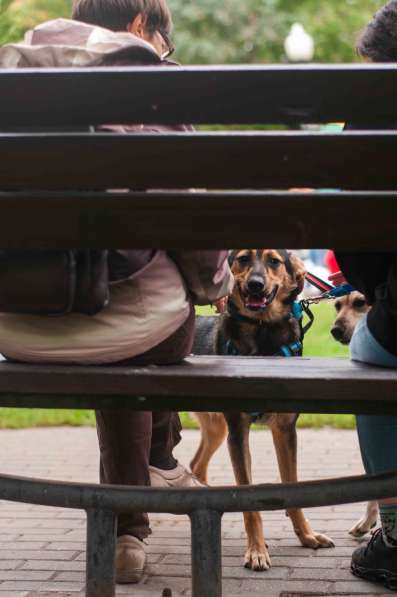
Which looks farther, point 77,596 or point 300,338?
point 300,338

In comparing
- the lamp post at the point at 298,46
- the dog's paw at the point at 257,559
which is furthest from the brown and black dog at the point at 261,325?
the lamp post at the point at 298,46

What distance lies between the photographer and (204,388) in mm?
2766

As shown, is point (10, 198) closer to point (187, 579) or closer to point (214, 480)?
point (187, 579)

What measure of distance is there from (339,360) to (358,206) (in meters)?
0.85

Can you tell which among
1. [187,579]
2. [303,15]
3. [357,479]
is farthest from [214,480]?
[303,15]

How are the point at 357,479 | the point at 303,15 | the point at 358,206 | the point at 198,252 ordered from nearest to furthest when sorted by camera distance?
the point at 358,206, the point at 357,479, the point at 198,252, the point at 303,15

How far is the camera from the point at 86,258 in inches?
113

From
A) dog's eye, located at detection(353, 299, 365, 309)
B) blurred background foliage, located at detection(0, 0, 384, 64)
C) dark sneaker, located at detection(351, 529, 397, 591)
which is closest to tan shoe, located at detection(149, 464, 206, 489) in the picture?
dark sneaker, located at detection(351, 529, 397, 591)

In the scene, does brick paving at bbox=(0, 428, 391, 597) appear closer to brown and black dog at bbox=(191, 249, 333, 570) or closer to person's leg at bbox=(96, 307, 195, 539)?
person's leg at bbox=(96, 307, 195, 539)

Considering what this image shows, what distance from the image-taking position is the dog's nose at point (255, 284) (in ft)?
17.0

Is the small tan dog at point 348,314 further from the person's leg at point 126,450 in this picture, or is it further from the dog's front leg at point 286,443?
the person's leg at point 126,450

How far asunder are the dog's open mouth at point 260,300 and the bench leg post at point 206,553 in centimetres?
240

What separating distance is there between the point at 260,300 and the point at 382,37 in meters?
1.86

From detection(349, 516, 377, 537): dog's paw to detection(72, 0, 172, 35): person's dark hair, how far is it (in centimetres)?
223
